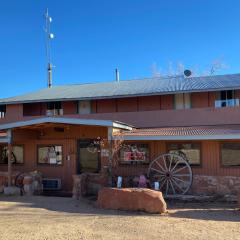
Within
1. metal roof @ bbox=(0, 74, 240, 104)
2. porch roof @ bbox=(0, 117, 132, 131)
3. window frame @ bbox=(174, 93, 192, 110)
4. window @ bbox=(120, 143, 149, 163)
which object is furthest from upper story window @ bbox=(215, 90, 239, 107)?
porch roof @ bbox=(0, 117, 132, 131)

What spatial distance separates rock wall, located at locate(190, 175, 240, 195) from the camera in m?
16.0

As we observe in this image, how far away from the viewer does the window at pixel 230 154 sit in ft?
53.5

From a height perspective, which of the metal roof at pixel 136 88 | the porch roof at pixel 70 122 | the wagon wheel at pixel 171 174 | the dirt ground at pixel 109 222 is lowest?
the dirt ground at pixel 109 222

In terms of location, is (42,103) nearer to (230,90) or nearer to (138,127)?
(138,127)

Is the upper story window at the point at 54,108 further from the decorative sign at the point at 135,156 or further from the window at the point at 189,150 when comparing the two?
the window at the point at 189,150

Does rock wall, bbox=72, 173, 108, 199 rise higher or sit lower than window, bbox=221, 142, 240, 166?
lower

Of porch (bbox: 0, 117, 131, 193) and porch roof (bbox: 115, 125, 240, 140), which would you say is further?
porch (bbox: 0, 117, 131, 193)

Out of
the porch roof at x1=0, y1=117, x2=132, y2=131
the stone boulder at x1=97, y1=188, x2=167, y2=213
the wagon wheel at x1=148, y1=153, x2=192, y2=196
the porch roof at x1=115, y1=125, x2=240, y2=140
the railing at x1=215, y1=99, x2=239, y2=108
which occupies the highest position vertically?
the railing at x1=215, y1=99, x2=239, y2=108

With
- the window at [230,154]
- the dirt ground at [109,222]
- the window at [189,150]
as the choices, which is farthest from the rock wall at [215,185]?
the dirt ground at [109,222]

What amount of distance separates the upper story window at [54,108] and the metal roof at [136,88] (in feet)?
1.33

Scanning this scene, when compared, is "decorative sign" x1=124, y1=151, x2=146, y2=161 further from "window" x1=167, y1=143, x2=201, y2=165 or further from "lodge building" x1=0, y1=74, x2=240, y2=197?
"window" x1=167, y1=143, x2=201, y2=165

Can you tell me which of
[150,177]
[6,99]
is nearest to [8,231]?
[150,177]

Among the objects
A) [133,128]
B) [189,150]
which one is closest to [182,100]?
[133,128]

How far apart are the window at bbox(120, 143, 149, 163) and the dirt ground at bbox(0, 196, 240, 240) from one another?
3.83 m
